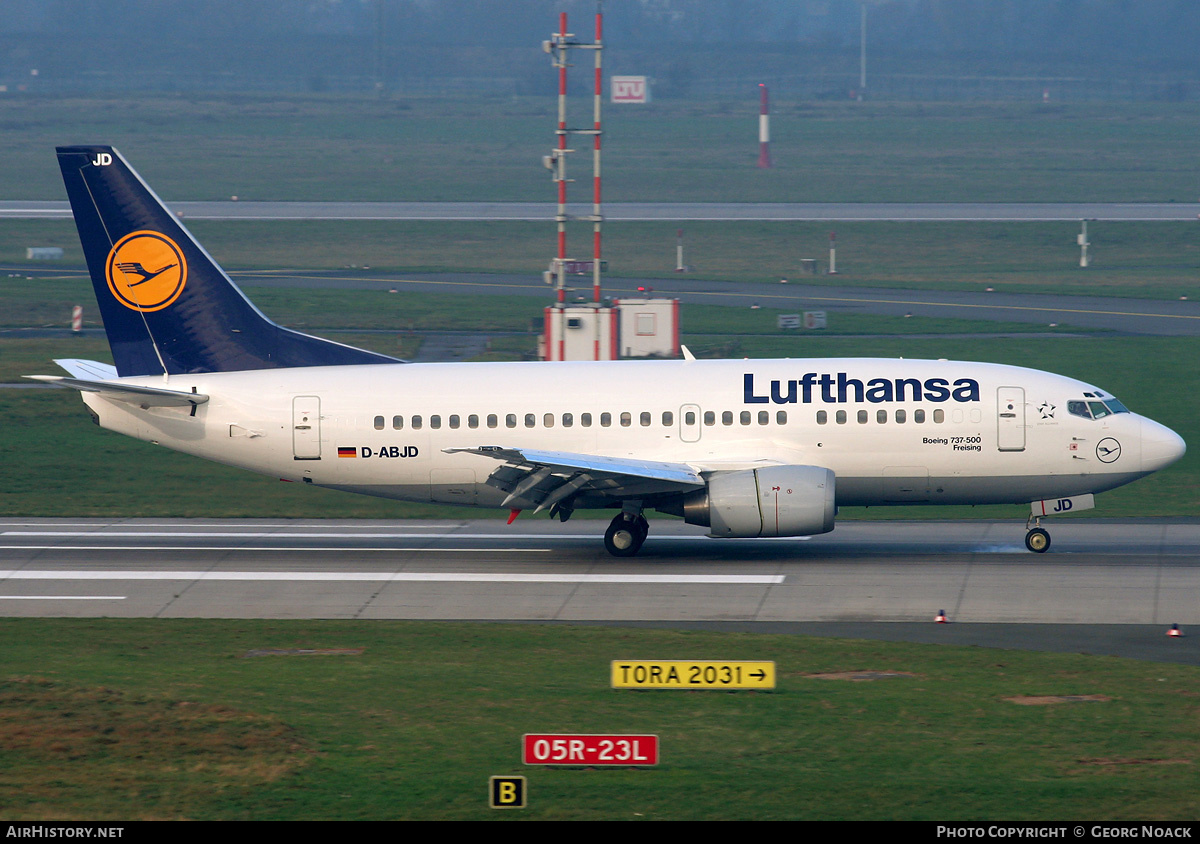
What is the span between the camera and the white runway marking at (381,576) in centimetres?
3033

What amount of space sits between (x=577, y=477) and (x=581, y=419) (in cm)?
187

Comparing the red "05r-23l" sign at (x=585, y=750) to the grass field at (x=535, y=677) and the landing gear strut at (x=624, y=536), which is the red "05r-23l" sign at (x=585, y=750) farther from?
the landing gear strut at (x=624, y=536)

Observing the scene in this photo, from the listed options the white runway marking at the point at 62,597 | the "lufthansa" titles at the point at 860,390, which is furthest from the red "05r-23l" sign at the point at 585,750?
the "lufthansa" titles at the point at 860,390

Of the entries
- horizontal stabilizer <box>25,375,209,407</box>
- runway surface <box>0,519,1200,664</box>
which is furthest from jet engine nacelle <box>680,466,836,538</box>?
horizontal stabilizer <box>25,375,209,407</box>

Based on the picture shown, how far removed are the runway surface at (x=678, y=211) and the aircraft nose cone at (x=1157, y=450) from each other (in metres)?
65.2

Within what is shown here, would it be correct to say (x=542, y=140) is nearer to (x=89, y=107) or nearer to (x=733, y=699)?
(x=89, y=107)

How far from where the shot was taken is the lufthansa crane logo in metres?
33.6

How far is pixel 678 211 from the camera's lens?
10344cm

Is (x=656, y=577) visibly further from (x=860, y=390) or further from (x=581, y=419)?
(x=860, y=390)

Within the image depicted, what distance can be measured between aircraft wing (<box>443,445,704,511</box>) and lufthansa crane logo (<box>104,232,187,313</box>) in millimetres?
7808

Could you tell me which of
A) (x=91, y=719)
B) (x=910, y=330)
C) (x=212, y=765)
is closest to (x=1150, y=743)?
(x=212, y=765)

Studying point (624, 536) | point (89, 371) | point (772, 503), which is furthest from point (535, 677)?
point (89, 371)

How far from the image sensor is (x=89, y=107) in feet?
525

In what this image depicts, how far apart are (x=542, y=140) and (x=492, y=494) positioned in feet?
381
